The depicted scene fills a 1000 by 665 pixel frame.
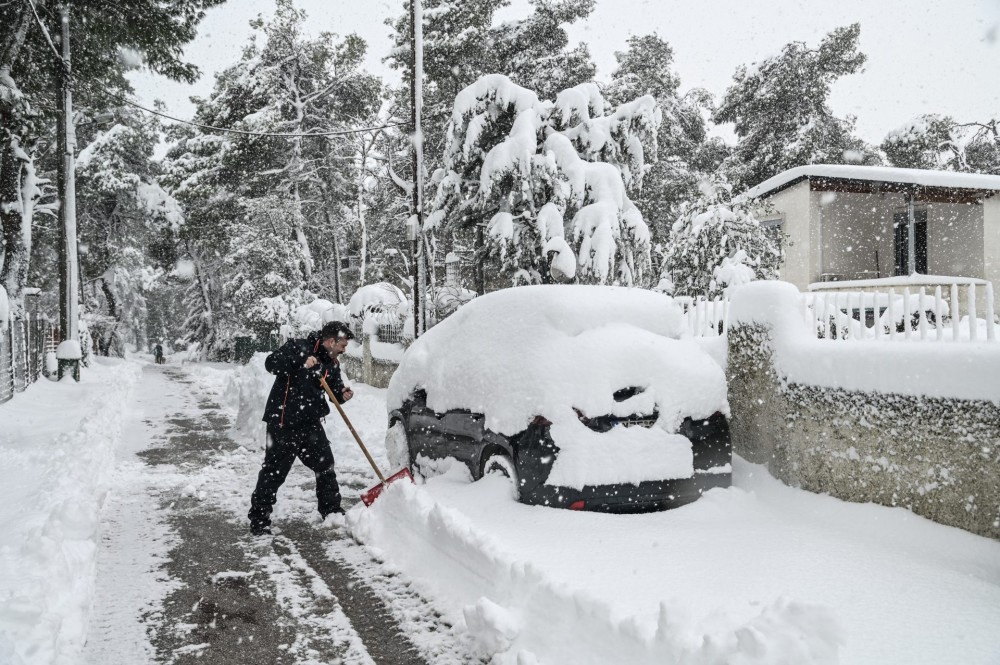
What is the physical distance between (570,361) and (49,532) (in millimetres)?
3649

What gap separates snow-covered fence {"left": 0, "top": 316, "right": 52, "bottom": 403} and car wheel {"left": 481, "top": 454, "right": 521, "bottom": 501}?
10.5 metres

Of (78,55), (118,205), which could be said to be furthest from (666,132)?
(118,205)

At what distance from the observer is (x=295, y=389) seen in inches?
211

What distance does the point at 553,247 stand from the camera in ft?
37.2

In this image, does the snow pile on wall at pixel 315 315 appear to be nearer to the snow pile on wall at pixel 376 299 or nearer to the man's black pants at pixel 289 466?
the snow pile on wall at pixel 376 299

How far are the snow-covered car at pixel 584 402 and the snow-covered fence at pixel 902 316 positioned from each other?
1.13m

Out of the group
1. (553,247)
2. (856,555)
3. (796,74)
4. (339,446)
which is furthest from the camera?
(796,74)

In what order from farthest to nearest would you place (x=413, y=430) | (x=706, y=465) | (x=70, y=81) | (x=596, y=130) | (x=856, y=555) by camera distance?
(x=70, y=81) < (x=596, y=130) < (x=413, y=430) < (x=706, y=465) < (x=856, y=555)

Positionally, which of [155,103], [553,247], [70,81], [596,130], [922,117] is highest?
[155,103]

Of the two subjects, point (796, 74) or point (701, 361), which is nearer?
point (701, 361)

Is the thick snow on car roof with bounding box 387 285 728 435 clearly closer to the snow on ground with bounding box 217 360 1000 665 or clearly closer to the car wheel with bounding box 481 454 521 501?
the car wheel with bounding box 481 454 521 501

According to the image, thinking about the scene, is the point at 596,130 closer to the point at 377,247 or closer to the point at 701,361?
the point at 701,361

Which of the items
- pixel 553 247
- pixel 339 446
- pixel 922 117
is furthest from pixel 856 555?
pixel 922 117

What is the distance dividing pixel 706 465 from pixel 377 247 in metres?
27.9
